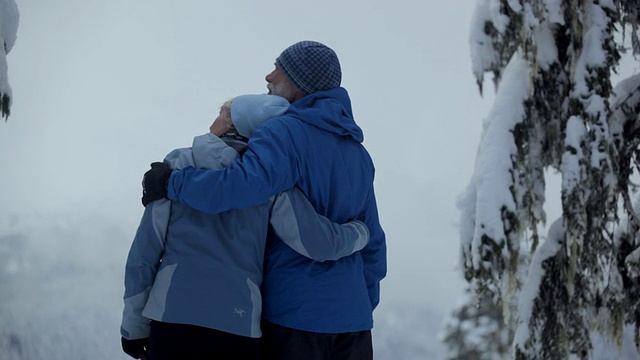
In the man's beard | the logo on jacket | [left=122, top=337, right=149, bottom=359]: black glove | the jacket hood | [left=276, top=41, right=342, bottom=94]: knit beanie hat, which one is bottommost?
[left=122, top=337, right=149, bottom=359]: black glove

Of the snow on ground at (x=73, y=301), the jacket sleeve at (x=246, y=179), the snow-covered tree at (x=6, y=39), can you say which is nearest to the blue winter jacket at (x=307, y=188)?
the jacket sleeve at (x=246, y=179)

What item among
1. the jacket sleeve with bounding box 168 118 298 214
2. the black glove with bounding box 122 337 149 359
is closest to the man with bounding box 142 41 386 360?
the jacket sleeve with bounding box 168 118 298 214

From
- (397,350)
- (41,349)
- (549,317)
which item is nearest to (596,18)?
(549,317)

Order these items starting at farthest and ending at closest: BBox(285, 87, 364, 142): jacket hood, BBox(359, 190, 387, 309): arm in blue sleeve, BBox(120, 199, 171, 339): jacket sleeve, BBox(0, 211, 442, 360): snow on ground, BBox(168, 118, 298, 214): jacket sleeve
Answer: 1. BBox(0, 211, 442, 360): snow on ground
2. BBox(359, 190, 387, 309): arm in blue sleeve
3. BBox(285, 87, 364, 142): jacket hood
4. BBox(120, 199, 171, 339): jacket sleeve
5. BBox(168, 118, 298, 214): jacket sleeve

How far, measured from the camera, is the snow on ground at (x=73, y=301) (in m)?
19.7

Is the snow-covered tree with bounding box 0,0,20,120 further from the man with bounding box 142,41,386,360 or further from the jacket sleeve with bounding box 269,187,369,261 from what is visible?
the jacket sleeve with bounding box 269,187,369,261

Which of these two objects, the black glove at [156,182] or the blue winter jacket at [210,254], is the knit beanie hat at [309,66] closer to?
the blue winter jacket at [210,254]

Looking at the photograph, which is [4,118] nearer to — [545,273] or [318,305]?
[318,305]

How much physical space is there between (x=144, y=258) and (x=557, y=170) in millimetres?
3458

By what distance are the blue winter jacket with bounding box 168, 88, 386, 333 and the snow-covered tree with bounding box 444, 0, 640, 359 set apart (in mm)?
2162

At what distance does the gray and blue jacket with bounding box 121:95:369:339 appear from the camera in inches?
85.4

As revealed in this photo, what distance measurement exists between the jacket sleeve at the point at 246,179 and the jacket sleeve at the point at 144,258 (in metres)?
0.09

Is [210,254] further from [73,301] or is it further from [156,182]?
[73,301]

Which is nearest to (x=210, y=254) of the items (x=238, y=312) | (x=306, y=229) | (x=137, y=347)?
(x=238, y=312)
